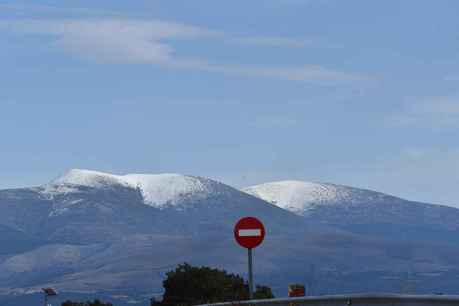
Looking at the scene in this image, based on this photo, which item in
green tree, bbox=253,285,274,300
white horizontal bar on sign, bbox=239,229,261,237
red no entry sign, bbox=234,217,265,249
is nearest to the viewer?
red no entry sign, bbox=234,217,265,249

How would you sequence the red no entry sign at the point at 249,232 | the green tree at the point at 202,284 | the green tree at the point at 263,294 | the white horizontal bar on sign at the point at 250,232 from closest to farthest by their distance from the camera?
the red no entry sign at the point at 249,232, the white horizontal bar on sign at the point at 250,232, the green tree at the point at 263,294, the green tree at the point at 202,284

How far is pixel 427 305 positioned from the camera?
18.5 meters

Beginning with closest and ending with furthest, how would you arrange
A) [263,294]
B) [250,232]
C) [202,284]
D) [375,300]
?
[375,300] → [250,232] → [263,294] → [202,284]

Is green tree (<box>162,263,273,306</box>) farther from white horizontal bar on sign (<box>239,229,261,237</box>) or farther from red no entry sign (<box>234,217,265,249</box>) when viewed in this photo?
white horizontal bar on sign (<box>239,229,261,237</box>)

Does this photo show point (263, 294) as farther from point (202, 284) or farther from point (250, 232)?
point (250, 232)

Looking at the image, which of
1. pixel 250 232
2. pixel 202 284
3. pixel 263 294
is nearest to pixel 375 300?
pixel 250 232

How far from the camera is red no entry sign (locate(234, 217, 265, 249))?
32750mm

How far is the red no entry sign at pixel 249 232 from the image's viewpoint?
32.8 m

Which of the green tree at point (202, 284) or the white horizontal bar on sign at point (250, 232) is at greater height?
the green tree at point (202, 284)

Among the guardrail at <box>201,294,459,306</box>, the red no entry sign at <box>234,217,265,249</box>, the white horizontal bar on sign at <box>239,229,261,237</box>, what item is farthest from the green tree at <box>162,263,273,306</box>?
the guardrail at <box>201,294,459,306</box>

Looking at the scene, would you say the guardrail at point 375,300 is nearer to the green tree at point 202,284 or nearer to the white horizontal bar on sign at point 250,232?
the white horizontal bar on sign at point 250,232

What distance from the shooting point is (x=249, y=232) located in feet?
108

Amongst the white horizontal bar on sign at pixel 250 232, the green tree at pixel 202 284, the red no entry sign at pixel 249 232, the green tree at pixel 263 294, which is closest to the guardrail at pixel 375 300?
the red no entry sign at pixel 249 232

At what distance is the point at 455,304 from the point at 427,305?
0.94m
